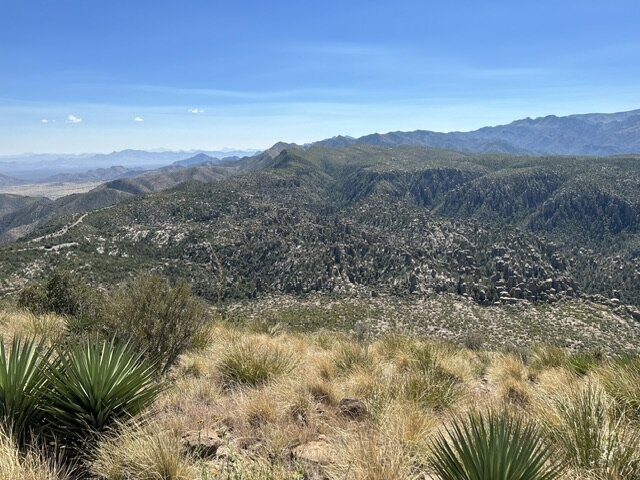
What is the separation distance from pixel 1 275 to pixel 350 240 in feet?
286

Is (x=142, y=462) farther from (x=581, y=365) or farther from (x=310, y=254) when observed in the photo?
(x=310, y=254)

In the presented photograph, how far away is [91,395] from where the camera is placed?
398 cm

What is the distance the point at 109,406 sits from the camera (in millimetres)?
4047

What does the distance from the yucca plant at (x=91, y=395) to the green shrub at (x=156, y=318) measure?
8.47ft

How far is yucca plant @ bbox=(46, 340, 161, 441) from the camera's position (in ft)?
12.9

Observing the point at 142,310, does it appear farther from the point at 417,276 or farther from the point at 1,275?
the point at 417,276

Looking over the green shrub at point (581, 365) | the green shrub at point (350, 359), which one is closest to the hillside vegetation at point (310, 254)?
the green shrub at point (350, 359)

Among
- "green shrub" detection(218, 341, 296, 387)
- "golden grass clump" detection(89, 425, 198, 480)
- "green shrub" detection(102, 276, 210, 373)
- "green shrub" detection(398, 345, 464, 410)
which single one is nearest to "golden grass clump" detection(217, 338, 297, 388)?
"green shrub" detection(218, 341, 296, 387)

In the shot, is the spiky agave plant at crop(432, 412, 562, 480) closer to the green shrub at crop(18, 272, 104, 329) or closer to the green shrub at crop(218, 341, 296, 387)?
the green shrub at crop(218, 341, 296, 387)

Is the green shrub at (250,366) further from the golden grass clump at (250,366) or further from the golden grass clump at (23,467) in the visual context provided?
the golden grass clump at (23,467)

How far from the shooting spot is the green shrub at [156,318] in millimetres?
7053

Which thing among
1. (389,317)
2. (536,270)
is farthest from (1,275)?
(536,270)

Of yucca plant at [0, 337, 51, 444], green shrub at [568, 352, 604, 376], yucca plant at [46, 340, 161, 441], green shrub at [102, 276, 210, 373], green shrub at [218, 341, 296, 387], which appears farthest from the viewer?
green shrub at [568, 352, 604, 376]

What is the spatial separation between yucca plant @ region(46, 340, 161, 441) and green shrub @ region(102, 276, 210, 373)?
258 cm
